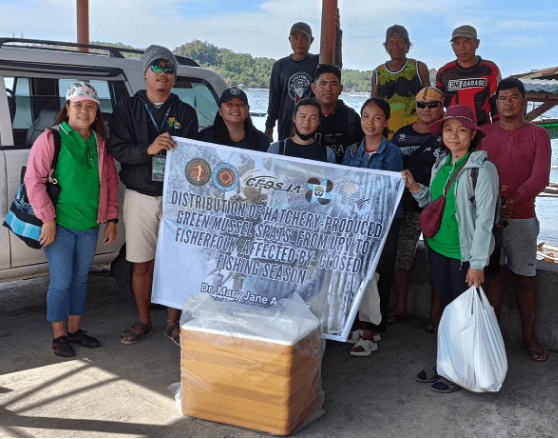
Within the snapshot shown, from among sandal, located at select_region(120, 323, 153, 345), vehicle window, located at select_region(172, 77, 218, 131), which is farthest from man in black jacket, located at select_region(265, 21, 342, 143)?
sandal, located at select_region(120, 323, 153, 345)

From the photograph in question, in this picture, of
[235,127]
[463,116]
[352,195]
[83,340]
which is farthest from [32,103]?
[463,116]

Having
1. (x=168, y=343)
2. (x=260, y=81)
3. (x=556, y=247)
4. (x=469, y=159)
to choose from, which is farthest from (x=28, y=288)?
(x=556, y=247)

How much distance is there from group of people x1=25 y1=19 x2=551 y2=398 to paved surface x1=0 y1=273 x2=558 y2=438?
0.17m

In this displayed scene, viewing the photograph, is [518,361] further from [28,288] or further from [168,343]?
[28,288]

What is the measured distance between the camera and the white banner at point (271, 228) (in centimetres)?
429

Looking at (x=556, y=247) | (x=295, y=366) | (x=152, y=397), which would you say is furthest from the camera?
(x=556, y=247)

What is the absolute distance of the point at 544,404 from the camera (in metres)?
4.04

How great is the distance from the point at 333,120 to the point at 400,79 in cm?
119

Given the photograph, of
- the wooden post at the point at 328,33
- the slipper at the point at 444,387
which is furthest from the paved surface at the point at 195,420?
the wooden post at the point at 328,33

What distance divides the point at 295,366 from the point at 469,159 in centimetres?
175

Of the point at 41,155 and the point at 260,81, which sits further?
the point at 260,81

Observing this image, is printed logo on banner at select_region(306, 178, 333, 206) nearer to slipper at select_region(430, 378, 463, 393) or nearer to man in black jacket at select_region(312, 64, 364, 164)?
man in black jacket at select_region(312, 64, 364, 164)

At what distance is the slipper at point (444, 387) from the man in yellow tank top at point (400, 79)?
2.61 m

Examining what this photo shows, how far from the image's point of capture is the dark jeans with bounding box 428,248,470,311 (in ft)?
13.5
